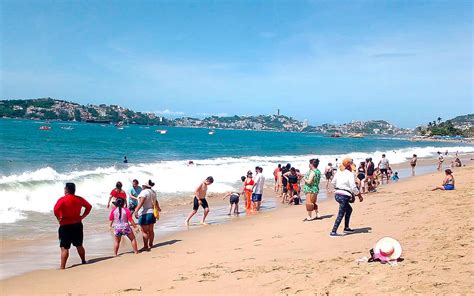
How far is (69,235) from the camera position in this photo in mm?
8141

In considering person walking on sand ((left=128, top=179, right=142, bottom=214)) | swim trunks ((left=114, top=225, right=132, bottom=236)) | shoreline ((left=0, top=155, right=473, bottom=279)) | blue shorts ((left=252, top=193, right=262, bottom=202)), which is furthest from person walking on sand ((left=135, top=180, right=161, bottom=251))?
blue shorts ((left=252, top=193, right=262, bottom=202))

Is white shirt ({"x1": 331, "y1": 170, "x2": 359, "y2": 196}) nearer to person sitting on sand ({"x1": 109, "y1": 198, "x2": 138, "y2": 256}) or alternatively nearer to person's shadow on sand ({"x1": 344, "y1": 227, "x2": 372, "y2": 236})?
person's shadow on sand ({"x1": 344, "y1": 227, "x2": 372, "y2": 236})

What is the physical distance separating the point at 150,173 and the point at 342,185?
770 inches

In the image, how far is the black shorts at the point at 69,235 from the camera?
8.07m

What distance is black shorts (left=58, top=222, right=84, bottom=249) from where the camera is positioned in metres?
8.07

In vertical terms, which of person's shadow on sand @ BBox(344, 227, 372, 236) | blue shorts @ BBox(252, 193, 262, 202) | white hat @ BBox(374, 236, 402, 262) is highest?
white hat @ BBox(374, 236, 402, 262)

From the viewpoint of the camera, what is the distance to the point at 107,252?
9.43 meters

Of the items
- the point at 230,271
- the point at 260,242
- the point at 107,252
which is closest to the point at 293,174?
the point at 260,242

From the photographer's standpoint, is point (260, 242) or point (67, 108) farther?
point (67, 108)

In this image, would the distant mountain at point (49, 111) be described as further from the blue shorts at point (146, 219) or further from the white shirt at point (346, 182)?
the white shirt at point (346, 182)

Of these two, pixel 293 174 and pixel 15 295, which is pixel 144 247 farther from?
pixel 293 174

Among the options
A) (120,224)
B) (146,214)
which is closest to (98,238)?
(146,214)

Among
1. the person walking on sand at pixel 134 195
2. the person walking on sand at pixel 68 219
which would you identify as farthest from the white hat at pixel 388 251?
the person walking on sand at pixel 134 195

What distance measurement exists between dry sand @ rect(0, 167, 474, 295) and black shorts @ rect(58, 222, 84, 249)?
1.59ft
